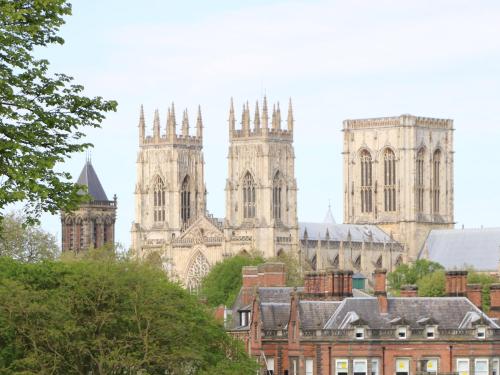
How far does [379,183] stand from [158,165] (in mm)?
20166

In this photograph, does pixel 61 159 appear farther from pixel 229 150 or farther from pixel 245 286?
pixel 229 150

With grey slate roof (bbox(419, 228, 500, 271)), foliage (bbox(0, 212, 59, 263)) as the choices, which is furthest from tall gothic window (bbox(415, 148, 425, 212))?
foliage (bbox(0, 212, 59, 263))

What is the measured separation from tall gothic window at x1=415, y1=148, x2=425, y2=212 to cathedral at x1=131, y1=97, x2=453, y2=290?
9 centimetres

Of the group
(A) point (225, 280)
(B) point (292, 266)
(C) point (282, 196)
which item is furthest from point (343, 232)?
(A) point (225, 280)

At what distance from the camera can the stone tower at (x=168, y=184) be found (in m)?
190

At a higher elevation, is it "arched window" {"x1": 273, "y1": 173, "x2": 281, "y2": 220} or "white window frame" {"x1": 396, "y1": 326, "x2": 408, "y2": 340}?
"arched window" {"x1": 273, "y1": 173, "x2": 281, "y2": 220}

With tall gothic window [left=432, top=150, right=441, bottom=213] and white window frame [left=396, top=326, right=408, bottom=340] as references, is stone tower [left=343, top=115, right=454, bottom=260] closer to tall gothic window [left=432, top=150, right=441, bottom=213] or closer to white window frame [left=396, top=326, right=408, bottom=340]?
tall gothic window [left=432, top=150, right=441, bottom=213]

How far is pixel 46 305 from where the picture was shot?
187 ft

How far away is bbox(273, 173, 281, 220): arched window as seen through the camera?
597 ft

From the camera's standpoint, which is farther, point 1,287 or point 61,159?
point 1,287

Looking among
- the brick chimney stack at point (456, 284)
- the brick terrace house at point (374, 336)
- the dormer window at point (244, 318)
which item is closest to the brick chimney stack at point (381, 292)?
the brick terrace house at point (374, 336)

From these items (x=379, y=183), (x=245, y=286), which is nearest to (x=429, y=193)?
(x=379, y=183)

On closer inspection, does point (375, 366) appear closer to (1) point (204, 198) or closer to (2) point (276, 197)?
(2) point (276, 197)

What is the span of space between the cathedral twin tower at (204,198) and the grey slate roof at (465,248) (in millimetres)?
12813
